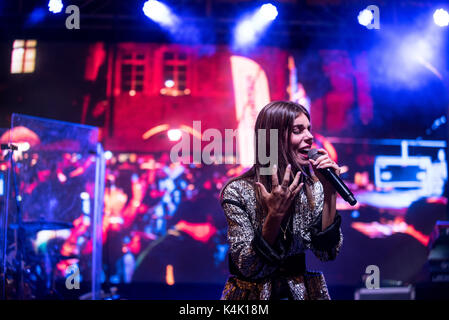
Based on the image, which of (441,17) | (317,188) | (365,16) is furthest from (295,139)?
(441,17)

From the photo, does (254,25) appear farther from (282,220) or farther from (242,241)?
(242,241)

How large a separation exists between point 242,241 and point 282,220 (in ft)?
0.57

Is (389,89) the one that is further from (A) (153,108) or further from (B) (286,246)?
(B) (286,246)

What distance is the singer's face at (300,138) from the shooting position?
1.41m

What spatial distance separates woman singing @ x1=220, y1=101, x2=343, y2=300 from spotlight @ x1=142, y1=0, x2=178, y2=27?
3.36 metres

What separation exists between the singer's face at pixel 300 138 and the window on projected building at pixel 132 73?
14.1ft

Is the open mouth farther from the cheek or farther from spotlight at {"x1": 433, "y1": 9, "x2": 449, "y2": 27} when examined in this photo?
spotlight at {"x1": 433, "y1": 9, "x2": 449, "y2": 27}

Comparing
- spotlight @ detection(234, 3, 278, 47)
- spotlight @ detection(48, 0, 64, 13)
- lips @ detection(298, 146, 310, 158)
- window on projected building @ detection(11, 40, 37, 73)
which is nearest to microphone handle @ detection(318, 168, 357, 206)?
lips @ detection(298, 146, 310, 158)

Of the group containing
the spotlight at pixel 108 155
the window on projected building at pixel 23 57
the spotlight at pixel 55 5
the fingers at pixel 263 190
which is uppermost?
the spotlight at pixel 55 5

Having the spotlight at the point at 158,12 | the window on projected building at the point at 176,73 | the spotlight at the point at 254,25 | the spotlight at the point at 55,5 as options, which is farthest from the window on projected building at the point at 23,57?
the spotlight at the point at 254,25

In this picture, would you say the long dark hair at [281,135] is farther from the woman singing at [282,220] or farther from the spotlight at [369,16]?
the spotlight at [369,16]

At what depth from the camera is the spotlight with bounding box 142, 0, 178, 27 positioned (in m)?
4.36

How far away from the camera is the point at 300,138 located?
1.41 m
